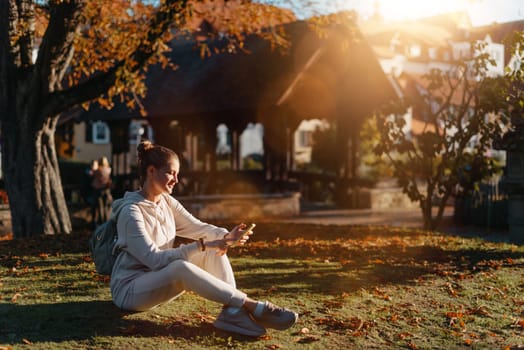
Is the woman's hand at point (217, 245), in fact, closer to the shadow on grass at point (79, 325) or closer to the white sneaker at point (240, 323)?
the white sneaker at point (240, 323)

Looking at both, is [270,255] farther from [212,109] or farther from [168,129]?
[168,129]

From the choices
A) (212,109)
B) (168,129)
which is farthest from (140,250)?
(168,129)

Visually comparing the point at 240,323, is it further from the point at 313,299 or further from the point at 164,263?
the point at 313,299

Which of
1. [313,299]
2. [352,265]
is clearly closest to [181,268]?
[313,299]

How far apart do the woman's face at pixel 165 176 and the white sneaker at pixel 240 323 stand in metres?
1.03

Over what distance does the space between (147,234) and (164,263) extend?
0.82 feet

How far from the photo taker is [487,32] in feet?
40.9

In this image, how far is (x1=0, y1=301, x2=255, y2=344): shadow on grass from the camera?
5.29 m

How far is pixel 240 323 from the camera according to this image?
5.26 metres

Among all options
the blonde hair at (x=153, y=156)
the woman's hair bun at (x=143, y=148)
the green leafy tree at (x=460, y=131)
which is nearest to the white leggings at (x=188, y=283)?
the blonde hair at (x=153, y=156)

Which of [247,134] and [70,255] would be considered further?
[247,134]

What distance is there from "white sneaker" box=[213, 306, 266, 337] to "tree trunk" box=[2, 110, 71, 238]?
7.56 metres

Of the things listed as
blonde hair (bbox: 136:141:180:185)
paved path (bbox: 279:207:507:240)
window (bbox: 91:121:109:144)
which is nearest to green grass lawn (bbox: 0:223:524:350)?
blonde hair (bbox: 136:141:180:185)

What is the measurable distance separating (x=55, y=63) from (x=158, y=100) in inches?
465
